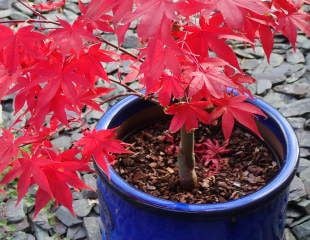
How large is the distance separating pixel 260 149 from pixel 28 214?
28.3 inches

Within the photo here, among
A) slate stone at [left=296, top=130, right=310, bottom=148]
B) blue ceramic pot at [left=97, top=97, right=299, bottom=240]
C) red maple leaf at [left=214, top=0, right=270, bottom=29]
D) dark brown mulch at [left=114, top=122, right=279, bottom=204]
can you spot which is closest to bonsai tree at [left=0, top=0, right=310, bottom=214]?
red maple leaf at [left=214, top=0, right=270, bottom=29]

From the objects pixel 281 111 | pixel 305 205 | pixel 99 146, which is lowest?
pixel 305 205

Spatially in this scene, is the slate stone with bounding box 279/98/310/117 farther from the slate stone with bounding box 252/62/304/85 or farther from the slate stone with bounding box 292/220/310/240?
the slate stone with bounding box 292/220/310/240

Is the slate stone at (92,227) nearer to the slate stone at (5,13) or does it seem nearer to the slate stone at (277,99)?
the slate stone at (277,99)

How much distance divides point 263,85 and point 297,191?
527 millimetres

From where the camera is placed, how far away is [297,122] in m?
1.98

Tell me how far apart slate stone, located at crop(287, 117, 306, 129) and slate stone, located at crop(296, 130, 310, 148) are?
0.08ft

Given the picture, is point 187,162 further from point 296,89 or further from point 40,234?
point 296,89

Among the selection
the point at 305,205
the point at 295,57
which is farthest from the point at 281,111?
the point at 305,205

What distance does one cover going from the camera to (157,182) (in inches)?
53.9

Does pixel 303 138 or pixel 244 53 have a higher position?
pixel 244 53

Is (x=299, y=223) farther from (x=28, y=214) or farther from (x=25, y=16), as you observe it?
(x=25, y=16)

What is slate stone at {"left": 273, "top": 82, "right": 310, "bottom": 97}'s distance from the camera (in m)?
2.09

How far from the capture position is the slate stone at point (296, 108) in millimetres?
2014
